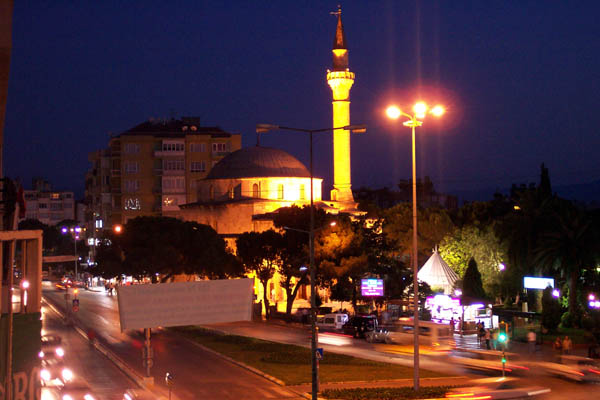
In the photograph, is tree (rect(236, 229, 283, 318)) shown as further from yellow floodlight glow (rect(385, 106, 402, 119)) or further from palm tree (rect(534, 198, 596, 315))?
yellow floodlight glow (rect(385, 106, 402, 119))

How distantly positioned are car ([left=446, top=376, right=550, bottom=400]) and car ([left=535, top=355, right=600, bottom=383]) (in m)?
3.38

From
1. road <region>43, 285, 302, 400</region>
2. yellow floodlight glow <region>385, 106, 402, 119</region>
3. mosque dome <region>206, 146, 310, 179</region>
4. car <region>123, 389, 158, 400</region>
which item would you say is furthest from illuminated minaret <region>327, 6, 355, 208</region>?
car <region>123, 389, 158, 400</region>

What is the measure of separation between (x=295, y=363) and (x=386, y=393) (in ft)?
Result: 33.8

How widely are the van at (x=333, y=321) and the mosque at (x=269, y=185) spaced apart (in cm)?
2458

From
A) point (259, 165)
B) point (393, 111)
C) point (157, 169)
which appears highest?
point (157, 169)

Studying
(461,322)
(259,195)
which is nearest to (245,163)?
(259,195)

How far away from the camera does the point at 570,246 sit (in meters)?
51.7

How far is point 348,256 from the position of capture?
66.1 meters

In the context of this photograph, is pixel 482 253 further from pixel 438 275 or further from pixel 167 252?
pixel 167 252

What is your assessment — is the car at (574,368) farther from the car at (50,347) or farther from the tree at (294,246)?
the tree at (294,246)

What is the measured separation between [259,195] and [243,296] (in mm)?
67835

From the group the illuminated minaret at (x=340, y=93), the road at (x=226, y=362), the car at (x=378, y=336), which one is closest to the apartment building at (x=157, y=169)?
the illuminated minaret at (x=340, y=93)

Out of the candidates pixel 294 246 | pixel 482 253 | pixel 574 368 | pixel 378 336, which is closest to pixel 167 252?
pixel 294 246

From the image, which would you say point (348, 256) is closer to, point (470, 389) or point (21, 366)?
point (470, 389)
